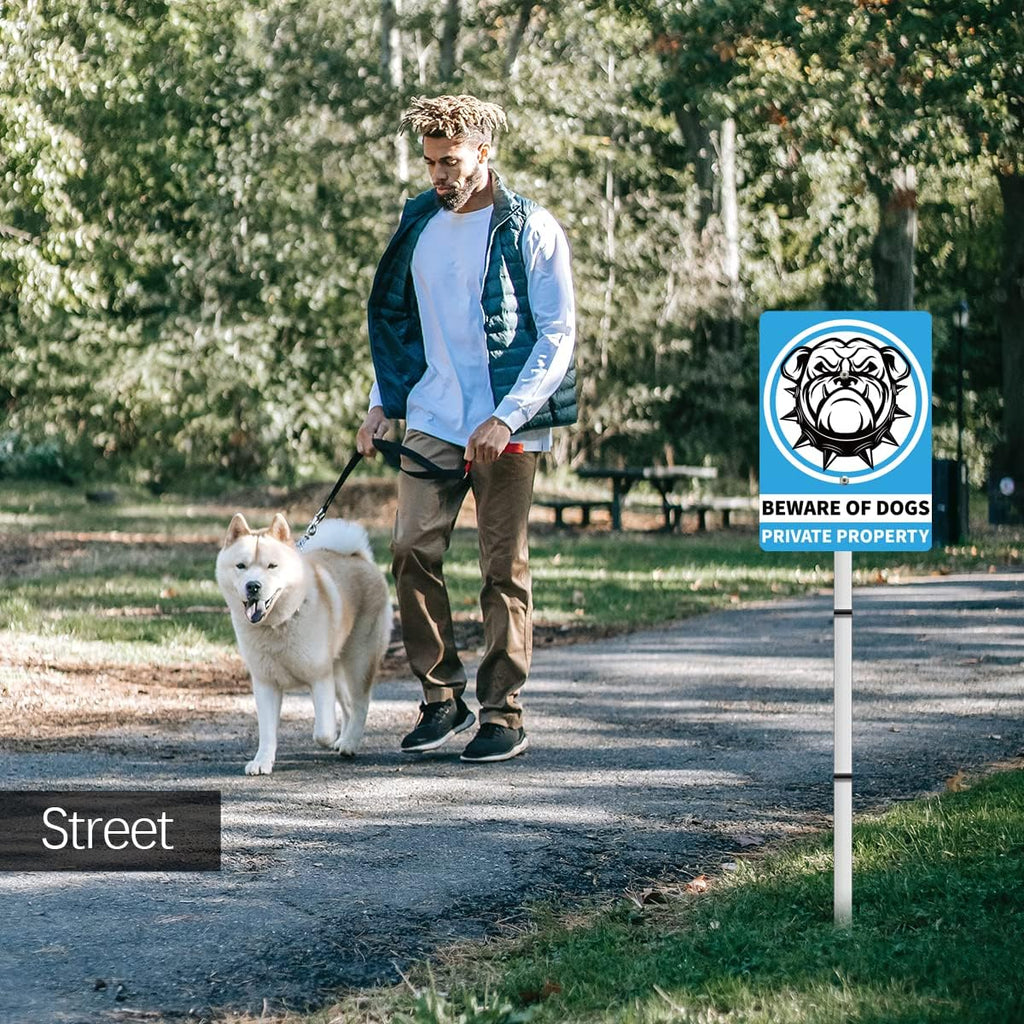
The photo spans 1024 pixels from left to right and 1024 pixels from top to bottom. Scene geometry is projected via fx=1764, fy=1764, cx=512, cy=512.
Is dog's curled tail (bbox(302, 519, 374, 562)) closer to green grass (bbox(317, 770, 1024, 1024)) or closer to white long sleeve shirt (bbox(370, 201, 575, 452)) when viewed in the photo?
white long sleeve shirt (bbox(370, 201, 575, 452))

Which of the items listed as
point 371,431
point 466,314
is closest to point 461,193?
point 466,314

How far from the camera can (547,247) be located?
6625 mm

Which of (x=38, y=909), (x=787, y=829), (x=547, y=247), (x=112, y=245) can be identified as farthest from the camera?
(x=112, y=245)

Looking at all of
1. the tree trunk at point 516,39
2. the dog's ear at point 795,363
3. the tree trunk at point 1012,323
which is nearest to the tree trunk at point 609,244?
the tree trunk at point 516,39

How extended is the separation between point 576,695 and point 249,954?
180 inches

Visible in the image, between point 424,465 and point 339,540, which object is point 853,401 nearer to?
point 424,465

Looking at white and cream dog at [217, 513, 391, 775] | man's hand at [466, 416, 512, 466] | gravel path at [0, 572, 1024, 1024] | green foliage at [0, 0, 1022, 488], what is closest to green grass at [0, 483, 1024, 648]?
gravel path at [0, 572, 1024, 1024]

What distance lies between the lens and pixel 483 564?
22.2 feet

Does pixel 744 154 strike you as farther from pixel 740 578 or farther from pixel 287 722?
pixel 287 722

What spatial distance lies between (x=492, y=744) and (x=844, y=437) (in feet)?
9.31

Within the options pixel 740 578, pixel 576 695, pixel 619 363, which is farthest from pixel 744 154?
pixel 576 695

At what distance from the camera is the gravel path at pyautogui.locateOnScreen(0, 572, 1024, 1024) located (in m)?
4.29

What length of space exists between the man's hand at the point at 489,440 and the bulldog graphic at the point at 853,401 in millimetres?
2103

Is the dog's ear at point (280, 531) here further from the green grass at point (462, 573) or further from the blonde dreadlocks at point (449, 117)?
the green grass at point (462, 573)
